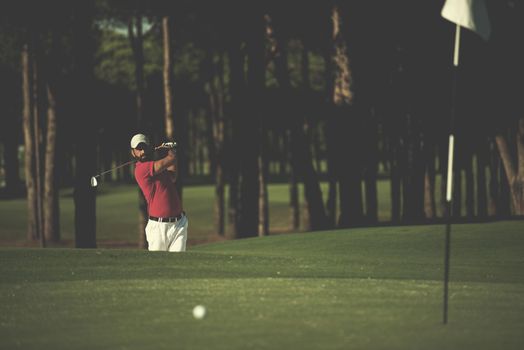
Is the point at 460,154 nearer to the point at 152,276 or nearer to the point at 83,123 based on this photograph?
the point at 83,123

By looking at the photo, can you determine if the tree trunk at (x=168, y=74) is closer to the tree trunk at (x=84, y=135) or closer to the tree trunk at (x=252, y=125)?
the tree trunk at (x=252, y=125)

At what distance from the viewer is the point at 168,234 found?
1541 centimetres

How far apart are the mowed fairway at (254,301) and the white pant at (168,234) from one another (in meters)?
0.18

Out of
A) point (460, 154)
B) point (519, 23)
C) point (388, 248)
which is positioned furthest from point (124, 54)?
point (388, 248)

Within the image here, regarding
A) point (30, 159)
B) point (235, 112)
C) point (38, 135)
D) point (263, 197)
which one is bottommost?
point (263, 197)

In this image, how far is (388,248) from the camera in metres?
20.5

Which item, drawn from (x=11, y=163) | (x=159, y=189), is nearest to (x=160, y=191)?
(x=159, y=189)

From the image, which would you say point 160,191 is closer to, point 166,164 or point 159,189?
point 159,189

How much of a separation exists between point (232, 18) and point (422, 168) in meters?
9.92

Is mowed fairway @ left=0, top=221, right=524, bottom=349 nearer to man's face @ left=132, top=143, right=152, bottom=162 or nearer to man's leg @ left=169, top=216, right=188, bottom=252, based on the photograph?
man's leg @ left=169, top=216, right=188, bottom=252

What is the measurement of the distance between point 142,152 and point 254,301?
4211 mm

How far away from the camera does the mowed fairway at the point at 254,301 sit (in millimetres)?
9219

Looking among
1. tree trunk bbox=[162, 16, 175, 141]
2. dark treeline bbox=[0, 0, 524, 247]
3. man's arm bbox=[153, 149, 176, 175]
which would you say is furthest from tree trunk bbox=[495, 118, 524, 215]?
man's arm bbox=[153, 149, 176, 175]

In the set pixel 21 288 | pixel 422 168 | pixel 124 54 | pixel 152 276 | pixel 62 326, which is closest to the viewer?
pixel 62 326
